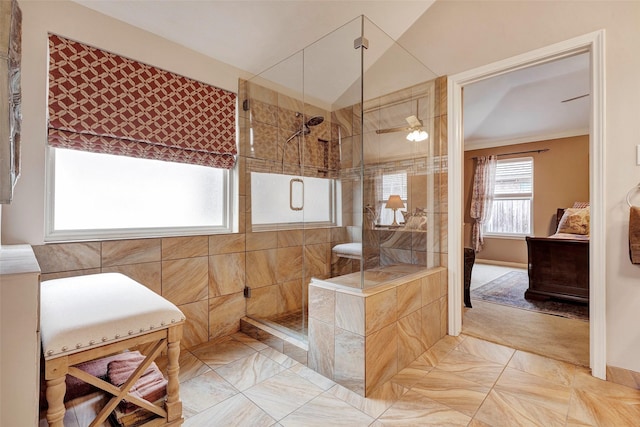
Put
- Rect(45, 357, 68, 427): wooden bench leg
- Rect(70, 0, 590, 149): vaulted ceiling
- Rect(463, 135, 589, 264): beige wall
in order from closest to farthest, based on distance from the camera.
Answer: Rect(45, 357, 68, 427): wooden bench leg < Rect(70, 0, 590, 149): vaulted ceiling < Rect(463, 135, 589, 264): beige wall

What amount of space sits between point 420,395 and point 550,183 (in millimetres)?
5213

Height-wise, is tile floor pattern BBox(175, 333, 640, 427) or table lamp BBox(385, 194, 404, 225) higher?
table lamp BBox(385, 194, 404, 225)

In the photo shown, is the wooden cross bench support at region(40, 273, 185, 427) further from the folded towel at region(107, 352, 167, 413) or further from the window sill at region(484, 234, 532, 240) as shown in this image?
the window sill at region(484, 234, 532, 240)

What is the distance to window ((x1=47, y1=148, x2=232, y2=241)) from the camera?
5.93 feet

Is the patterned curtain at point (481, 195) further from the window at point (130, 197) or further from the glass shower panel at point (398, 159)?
the window at point (130, 197)

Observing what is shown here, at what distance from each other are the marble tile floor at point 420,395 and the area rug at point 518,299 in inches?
51.9

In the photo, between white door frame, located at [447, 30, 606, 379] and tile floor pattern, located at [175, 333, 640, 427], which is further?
white door frame, located at [447, 30, 606, 379]

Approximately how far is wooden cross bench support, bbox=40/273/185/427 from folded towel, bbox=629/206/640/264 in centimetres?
242

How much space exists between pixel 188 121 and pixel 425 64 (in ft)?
6.58

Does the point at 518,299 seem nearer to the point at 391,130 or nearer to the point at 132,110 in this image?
the point at 391,130

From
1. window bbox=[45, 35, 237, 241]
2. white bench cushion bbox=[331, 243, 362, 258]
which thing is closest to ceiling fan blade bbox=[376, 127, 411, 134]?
white bench cushion bbox=[331, 243, 362, 258]

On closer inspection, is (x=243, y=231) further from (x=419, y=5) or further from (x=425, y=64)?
(x=419, y=5)

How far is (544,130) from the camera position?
509cm

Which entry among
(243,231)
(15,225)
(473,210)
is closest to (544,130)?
(473,210)
